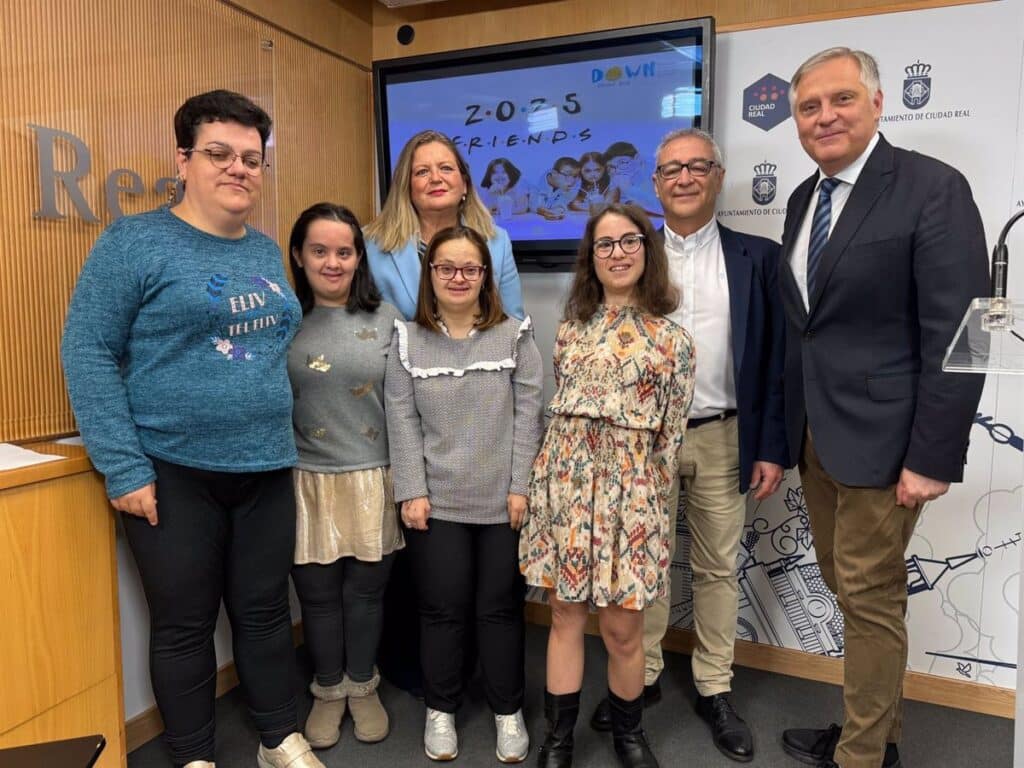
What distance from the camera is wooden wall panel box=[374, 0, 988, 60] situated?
2.51 meters

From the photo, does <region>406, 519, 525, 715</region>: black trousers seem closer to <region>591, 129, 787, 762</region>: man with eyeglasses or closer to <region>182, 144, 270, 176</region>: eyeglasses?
<region>591, 129, 787, 762</region>: man with eyeglasses

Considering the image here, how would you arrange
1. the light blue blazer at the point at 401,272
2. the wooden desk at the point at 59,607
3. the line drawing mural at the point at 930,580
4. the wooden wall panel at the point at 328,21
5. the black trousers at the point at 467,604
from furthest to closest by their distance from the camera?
the wooden wall panel at the point at 328,21, the line drawing mural at the point at 930,580, the light blue blazer at the point at 401,272, the black trousers at the point at 467,604, the wooden desk at the point at 59,607

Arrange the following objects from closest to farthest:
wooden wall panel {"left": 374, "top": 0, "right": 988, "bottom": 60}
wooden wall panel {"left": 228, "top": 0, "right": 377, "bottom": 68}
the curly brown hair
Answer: the curly brown hair, wooden wall panel {"left": 374, "top": 0, "right": 988, "bottom": 60}, wooden wall panel {"left": 228, "top": 0, "right": 377, "bottom": 68}

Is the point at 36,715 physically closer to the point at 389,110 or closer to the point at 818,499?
the point at 818,499

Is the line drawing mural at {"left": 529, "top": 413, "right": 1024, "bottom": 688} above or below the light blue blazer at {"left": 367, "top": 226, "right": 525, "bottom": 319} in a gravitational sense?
below

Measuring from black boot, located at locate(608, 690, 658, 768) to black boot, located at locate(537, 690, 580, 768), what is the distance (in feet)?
0.37

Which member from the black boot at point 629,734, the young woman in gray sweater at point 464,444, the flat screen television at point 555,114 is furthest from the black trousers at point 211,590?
the flat screen television at point 555,114

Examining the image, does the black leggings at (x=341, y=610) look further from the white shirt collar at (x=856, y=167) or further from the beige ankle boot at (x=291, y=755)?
the white shirt collar at (x=856, y=167)

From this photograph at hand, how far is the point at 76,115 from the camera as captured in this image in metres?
1.96

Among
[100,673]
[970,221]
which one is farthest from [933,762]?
[100,673]

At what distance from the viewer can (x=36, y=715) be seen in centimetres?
167

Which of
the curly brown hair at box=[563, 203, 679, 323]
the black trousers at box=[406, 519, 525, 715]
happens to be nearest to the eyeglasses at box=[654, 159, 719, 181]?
the curly brown hair at box=[563, 203, 679, 323]

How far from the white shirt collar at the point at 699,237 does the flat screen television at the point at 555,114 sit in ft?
1.41

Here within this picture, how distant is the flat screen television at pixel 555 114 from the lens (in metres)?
2.55
